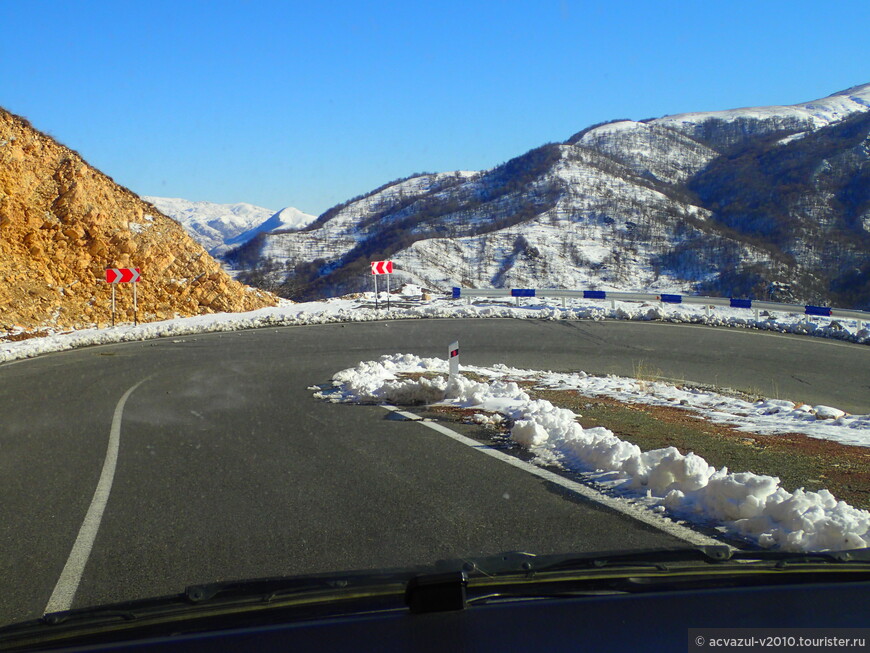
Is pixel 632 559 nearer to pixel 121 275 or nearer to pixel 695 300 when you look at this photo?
pixel 121 275

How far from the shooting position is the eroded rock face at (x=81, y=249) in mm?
30484

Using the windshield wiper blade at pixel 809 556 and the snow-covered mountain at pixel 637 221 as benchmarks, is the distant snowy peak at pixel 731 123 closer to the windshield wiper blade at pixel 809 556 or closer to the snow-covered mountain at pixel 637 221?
the snow-covered mountain at pixel 637 221

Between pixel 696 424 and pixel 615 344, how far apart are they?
12434 millimetres

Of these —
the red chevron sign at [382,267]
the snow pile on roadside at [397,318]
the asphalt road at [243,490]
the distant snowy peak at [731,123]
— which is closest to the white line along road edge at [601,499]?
the asphalt road at [243,490]

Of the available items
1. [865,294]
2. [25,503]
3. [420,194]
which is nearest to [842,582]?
[25,503]

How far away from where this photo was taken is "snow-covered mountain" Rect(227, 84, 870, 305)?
7912 cm

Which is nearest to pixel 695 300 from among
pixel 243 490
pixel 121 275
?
pixel 121 275

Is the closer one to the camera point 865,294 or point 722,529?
point 722,529

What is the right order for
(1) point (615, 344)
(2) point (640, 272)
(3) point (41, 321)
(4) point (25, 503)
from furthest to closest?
(2) point (640, 272)
(3) point (41, 321)
(1) point (615, 344)
(4) point (25, 503)

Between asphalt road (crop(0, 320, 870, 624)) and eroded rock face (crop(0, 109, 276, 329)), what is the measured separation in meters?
15.8

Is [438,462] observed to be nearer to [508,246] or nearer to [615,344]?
[615,344]

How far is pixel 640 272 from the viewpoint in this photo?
83.6m

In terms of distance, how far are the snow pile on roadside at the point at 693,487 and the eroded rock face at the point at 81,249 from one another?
25459 mm

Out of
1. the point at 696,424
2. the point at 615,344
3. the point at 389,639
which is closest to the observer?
the point at 389,639
